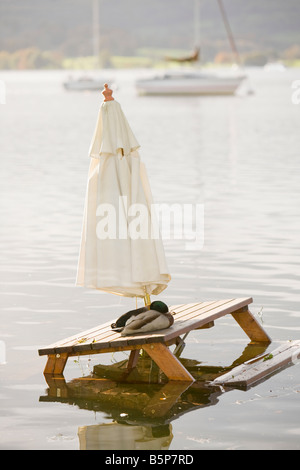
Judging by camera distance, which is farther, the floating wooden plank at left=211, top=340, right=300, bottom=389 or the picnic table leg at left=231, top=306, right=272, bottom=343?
the picnic table leg at left=231, top=306, right=272, bottom=343

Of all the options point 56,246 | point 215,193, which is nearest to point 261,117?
point 215,193

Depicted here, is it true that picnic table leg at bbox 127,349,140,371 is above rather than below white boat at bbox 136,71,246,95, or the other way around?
below

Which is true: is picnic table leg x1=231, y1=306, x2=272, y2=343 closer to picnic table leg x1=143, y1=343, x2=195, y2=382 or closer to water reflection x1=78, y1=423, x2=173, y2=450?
picnic table leg x1=143, y1=343, x2=195, y2=382

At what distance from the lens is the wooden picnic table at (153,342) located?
9242mm

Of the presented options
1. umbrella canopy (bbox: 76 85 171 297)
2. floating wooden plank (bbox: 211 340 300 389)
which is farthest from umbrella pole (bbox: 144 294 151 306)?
floating wooden plank (bbox: 211 340 300 389)

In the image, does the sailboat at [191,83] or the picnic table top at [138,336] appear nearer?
the picnic table top at [138,336]

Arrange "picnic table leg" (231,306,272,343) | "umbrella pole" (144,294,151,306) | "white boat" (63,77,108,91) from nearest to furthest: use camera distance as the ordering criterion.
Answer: "umbrella pole" (144,294,151,306) → "picnic table leg" (231,306,272,343) → "white boat" (63,77,108,91)

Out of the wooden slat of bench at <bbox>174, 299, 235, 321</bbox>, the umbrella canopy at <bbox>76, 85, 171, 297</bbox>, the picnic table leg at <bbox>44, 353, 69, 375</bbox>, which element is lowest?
the picnic table leg at <bbox>44, 353, 69, 375</bbox>

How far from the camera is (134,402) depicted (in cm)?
914

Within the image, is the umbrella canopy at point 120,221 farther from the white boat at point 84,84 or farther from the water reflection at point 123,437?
the white boat at point 84,84

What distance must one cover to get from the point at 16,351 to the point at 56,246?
613cm

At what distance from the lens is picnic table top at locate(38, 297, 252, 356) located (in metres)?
9.22

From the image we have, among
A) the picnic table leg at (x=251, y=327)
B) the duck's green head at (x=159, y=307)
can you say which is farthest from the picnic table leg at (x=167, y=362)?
the picnic table leg at (x=251, y=327)

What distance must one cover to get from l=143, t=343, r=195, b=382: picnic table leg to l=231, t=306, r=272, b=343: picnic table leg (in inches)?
54.4
